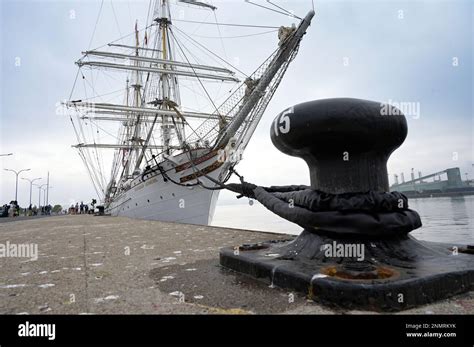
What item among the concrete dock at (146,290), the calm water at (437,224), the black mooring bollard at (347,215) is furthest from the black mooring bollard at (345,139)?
the calm water at (437,224)

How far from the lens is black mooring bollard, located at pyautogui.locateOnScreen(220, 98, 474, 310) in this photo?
7.24 ft

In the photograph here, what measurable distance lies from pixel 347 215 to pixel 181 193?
1762cm

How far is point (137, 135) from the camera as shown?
118 feet

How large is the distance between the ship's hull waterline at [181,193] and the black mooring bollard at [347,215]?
14.3 metres

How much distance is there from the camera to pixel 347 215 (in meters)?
2.56

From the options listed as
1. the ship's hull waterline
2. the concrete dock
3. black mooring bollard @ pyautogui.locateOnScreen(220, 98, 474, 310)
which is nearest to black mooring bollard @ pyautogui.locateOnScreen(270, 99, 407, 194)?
black mooring bollard @ pyautogui.locateOnScreen(220, 98, 474, 310)

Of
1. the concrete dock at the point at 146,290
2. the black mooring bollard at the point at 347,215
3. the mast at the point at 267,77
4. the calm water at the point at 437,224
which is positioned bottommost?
the calm water at the point at 437,224

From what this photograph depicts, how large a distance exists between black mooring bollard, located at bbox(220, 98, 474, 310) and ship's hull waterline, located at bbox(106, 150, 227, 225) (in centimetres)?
1426

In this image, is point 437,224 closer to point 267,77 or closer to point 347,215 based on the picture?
point 267,77

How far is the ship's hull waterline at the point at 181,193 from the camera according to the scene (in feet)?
59.9

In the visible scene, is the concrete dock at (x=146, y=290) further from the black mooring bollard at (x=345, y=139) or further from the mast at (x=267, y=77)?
the mast at (x=267, y=77)
